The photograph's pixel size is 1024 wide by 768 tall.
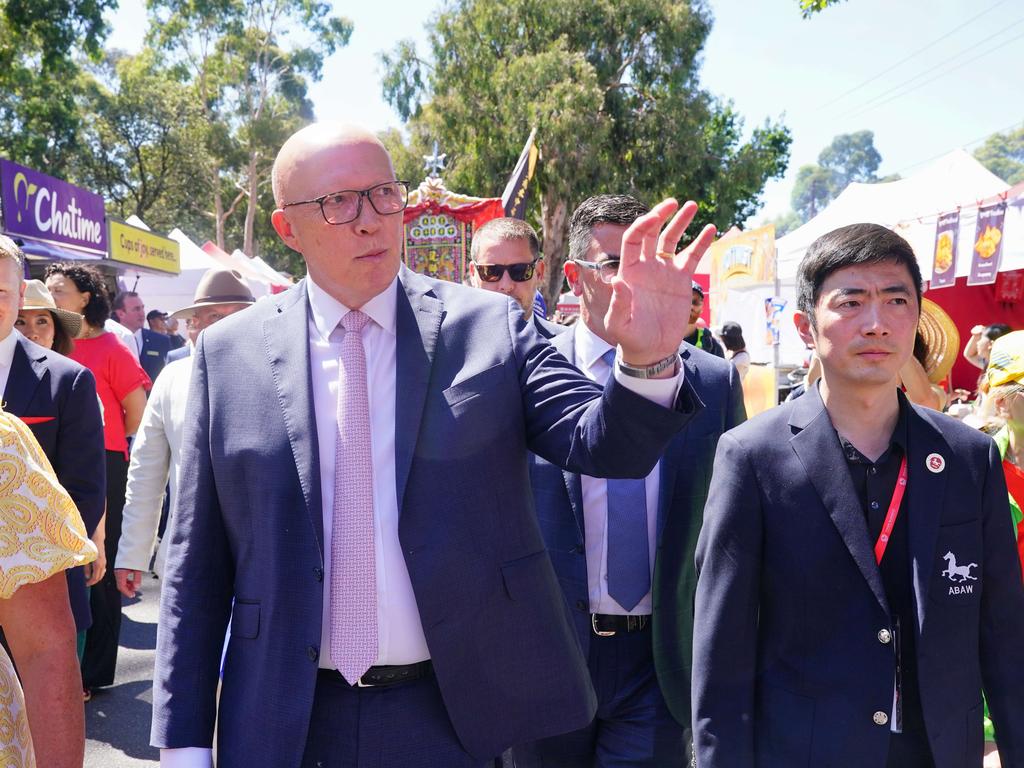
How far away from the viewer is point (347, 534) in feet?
6.86

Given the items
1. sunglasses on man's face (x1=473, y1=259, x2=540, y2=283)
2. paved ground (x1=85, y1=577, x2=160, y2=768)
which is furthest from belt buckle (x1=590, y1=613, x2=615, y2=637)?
paved ground (x1=85, y1=577, x2=160, y2=768)

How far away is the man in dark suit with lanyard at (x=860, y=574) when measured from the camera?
2.16m

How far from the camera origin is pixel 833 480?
2256 millimetres

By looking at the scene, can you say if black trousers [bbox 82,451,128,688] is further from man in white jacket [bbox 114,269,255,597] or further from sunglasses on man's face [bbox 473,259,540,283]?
sunglasses on man's face [bbox 473,259,540,283]

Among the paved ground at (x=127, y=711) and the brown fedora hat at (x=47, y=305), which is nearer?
the brown fedora hat at (x=47, y=305)

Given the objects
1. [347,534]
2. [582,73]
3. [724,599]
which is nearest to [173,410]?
[347,534]

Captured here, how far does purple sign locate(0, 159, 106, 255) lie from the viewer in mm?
11273

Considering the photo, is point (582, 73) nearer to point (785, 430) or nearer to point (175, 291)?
point (175, 291)

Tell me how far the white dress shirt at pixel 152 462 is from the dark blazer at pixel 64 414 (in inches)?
11.9

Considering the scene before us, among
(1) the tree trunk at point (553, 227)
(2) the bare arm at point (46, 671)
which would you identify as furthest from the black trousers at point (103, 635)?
(1) the tree trunk at point (553, 227)

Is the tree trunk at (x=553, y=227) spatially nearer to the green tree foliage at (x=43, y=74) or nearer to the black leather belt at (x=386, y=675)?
the green tree foliage at (x=43, y=74)

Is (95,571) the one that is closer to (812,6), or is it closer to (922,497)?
(922,497)

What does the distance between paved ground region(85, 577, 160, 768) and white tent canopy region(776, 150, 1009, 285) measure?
750 cm

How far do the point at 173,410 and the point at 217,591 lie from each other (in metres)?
2.33
